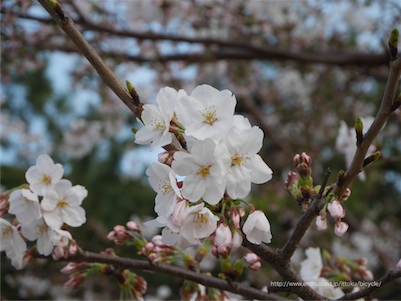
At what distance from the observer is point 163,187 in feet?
3.10

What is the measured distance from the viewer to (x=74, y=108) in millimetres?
12602

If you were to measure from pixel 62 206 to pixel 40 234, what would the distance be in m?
0.09

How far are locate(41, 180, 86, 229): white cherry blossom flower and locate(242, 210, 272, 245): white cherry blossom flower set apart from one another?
467 millimetres

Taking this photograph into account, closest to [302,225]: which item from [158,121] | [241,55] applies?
[158,121]

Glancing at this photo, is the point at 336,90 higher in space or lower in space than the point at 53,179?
higher

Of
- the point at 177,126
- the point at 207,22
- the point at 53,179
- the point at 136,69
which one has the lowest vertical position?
the point at 53,179

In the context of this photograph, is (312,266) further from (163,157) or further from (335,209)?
(163,157)

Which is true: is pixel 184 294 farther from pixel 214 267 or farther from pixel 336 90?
pixel 336 90

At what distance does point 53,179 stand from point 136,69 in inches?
129

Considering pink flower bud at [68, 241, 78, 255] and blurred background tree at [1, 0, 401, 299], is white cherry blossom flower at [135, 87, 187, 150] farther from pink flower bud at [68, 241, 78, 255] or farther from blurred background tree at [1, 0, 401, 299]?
blurred background tree at [1, 0, 401, 299]

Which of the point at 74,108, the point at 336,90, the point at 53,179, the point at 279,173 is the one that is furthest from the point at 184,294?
the point at 74,108

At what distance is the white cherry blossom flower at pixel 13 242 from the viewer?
1.18 metres

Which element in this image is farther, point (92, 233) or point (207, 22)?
point (207, 22)

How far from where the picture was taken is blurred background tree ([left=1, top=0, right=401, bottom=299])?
3477mm
